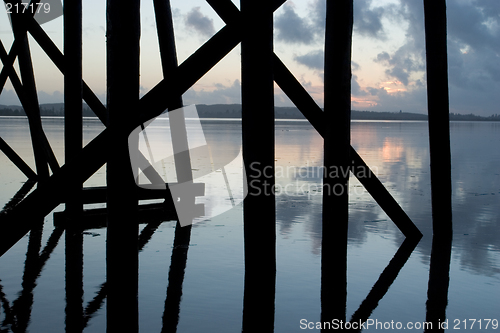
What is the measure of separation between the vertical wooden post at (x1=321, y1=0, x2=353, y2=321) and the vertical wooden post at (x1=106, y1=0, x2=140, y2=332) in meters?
1.48

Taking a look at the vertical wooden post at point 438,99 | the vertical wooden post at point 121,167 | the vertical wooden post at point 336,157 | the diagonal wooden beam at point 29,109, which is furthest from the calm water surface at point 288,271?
the diagonal wooden beam at point 29,109

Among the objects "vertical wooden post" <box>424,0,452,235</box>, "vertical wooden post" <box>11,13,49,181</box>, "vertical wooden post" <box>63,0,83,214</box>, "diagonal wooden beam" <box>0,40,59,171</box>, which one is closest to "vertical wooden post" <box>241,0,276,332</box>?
"vertical wooden post" <box>63,0,83,214</box>

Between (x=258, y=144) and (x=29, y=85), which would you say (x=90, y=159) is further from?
(x=29, y=85)

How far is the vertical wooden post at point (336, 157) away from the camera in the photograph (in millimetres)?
3551

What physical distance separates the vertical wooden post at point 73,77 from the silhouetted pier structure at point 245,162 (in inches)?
0.4

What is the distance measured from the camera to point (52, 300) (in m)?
3.63

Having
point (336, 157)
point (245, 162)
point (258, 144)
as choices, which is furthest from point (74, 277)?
point (336, 157)

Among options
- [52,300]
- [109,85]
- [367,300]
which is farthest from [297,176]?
[109,85]

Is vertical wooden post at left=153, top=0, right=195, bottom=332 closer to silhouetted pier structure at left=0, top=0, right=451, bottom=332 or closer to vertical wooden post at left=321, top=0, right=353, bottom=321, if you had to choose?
silhouetted pier structure at left=0, top=0, right=451, bottom=332

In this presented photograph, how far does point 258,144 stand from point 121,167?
34.4 inches

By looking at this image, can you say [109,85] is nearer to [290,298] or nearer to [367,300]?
[290,298]

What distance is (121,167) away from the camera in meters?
2.75

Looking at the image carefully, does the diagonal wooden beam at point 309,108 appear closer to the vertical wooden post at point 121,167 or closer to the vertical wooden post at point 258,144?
the vertical wooden post at point 258,144

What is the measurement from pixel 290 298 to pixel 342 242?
62cm
